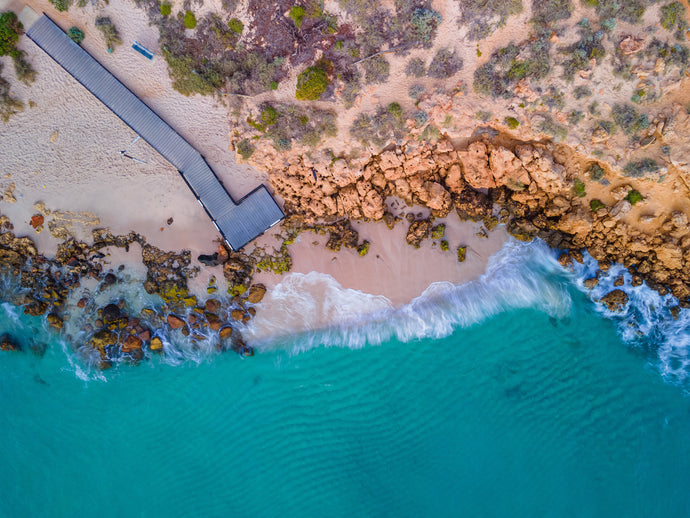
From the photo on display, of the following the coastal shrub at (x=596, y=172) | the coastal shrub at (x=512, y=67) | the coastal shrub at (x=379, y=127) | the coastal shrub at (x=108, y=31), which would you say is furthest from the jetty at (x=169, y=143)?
the coastal shrub at (x=596, y=172)

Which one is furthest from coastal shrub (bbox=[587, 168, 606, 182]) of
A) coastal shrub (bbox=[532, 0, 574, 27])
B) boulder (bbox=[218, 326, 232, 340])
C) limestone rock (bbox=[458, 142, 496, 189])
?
boulder (bbox=[218, 326, 232, 340])

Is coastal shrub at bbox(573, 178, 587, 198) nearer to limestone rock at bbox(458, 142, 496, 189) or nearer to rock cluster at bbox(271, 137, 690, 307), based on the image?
rock cluster at bbox(271, 137, 690, 307)

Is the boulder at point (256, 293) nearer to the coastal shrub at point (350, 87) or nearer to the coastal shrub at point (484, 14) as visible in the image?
the coastal shrub at point (350, 87)

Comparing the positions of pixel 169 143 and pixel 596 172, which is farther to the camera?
pixel 169 143

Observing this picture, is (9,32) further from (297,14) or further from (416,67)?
(416,67)

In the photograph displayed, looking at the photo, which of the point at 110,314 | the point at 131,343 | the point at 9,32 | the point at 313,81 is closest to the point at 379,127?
the point at 313,81

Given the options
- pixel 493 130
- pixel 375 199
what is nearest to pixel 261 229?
pixel 375 199
